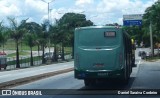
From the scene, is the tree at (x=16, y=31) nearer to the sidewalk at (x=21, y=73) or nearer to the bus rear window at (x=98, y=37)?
the sidewalk at (x=21, y=73)

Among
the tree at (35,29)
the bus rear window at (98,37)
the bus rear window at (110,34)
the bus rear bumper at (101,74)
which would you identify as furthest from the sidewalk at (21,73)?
the tree at (35,29)

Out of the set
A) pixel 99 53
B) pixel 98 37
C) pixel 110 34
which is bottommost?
pixel 99 53

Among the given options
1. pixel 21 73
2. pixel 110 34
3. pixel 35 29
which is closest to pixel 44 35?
pixel 35 29

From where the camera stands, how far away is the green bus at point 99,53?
21.7m

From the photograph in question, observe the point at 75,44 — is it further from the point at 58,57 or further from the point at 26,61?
the point at 58,57

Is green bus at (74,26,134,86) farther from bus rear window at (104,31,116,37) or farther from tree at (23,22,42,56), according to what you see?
tree at (23,22,42,56)

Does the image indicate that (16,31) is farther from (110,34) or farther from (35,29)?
(110,34)

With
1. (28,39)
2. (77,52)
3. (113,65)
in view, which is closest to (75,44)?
(77,52)

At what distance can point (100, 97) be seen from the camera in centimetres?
1714

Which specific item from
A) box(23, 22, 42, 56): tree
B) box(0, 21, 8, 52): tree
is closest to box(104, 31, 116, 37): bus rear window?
box(0, 21, 8, 52): tree

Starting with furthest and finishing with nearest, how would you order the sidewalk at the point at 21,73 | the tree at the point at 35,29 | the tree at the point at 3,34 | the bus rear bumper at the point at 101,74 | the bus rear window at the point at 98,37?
the tree at the point at 35,29 < the tree at the point at 3,34 < the sidewalk at the point at 21,73 < the bus rear window at the point at 98,37 < the bus rear bumper at the point at 101,74

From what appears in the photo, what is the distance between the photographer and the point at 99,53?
71.5ft

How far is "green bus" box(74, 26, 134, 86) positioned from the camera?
71.3ft

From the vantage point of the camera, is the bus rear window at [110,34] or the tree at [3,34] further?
the tree at [3,34]
